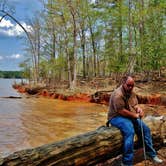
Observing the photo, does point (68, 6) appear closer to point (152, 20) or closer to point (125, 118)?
point (152, 20)

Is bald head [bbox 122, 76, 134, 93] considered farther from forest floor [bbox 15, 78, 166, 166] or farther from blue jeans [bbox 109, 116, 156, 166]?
forest floor [bbox 15, 78, 166, 166]

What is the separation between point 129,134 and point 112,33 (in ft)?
115

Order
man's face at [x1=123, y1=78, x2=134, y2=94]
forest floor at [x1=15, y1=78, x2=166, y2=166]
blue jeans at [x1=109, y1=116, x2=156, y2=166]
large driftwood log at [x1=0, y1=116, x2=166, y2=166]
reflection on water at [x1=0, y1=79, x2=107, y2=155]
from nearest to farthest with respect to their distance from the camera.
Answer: large driftwood log at [x1=0, y1=116, x2=166, y2=166] < blue jeans at [x1=109, y1=116, x2=156, y2=166] < man's face at [x1=123, y1=78, x2=134, y2=94] < forest floor at [x1=15, y1=78, x2=166, y2=166] < reflection on water at [x1=0, y1=79, x2=107, y2=155]

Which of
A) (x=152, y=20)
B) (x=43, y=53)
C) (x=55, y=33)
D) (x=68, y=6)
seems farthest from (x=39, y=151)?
(x=43, y=53)

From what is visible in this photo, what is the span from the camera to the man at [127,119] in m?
6.16

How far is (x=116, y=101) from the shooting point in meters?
6.35

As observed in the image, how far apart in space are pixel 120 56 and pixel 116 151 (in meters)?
27.1

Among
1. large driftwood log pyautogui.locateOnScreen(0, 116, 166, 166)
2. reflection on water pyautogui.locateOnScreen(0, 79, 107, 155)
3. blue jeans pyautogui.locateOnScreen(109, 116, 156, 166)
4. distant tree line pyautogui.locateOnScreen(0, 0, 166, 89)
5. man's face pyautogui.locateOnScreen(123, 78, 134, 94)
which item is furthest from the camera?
distant tree line pyautogui.locateOnScreen(0, 0, 166, 89)

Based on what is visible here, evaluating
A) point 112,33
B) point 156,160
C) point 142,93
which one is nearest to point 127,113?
point 156,160

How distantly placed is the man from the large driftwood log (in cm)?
17

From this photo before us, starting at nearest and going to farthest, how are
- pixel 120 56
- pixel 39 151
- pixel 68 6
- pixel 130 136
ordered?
pixel 39 151 < pixel 130 136 < pixel 68 6 < pixel 120 56

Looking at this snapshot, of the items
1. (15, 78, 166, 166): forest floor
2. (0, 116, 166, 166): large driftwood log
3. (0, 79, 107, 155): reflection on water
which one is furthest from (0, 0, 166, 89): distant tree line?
(0, 116, 166, 166): large driftwood log

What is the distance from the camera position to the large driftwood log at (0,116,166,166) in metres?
5.07

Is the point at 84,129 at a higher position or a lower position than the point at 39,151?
lower
